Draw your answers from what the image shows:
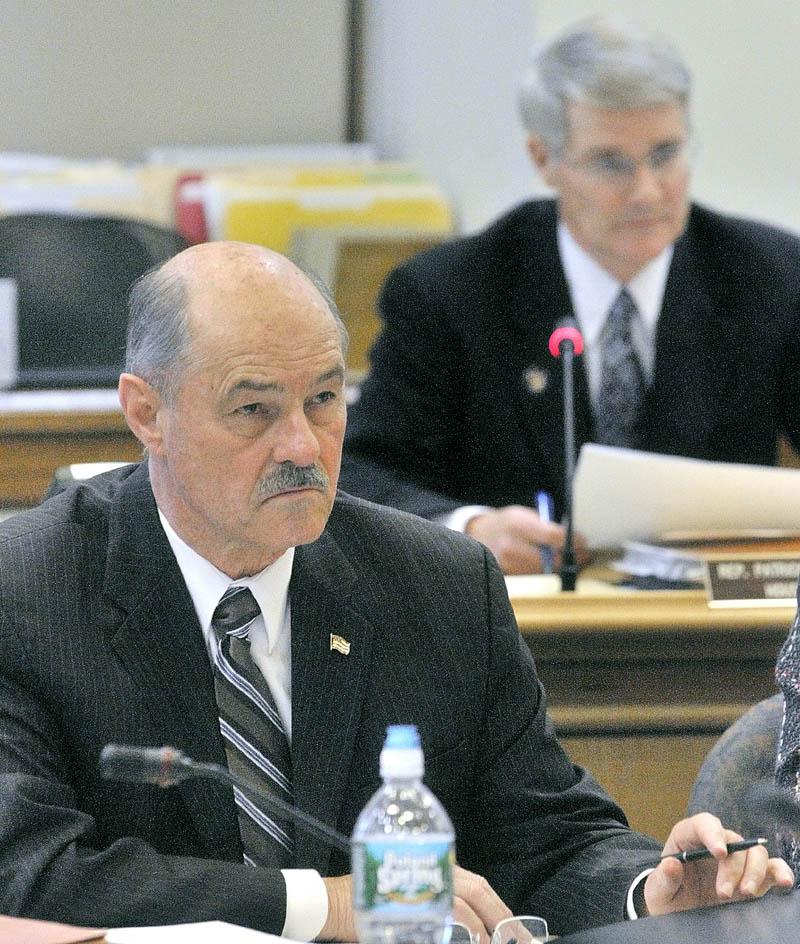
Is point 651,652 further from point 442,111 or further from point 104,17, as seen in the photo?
point 104,17

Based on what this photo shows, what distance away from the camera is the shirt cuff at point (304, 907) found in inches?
64.4

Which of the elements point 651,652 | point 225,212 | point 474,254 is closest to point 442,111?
point 225,212

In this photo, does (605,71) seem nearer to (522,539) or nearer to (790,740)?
(522,539)

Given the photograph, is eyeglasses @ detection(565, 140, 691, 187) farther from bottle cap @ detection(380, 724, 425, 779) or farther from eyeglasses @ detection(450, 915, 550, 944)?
bottle cap @ detection(380, 724, 425, 779)

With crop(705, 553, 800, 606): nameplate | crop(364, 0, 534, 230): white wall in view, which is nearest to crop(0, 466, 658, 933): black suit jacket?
crop(705, 553, 800, 606): nameplate

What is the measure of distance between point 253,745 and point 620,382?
1941 mm

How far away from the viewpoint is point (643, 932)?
4.39 feet

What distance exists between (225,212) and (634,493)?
3759mm

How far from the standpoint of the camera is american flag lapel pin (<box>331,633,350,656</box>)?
1.87 meters

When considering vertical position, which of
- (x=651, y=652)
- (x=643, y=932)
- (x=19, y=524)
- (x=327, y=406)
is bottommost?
(x=651, y=652)

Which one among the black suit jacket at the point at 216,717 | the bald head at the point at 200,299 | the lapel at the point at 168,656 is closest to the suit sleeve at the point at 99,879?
the black suit jacket at the point at 216,717

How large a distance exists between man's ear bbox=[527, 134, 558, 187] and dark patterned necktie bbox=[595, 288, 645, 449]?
0.31 m

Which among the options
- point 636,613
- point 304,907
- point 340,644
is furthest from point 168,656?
point 636,613

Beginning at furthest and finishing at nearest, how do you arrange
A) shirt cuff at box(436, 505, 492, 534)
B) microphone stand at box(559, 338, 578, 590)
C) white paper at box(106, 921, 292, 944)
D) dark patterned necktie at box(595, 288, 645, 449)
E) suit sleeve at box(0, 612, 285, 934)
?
dark patterned necktie at box(595, 288, 645, 449) < shirt cuff at box(436, 505, 492, 534) < microphone stand at box(559, 338, 578, 590) < suit sleeve at box(0, 612, 285, 934) < white paper at box(106, 921, 292, 944)
